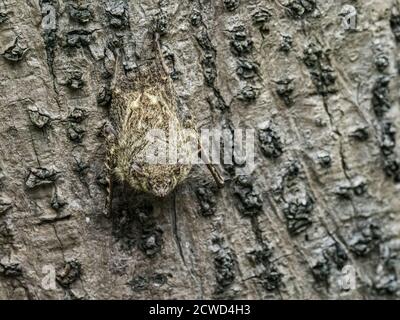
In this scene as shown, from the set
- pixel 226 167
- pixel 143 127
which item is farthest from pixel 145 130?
pixel 226 167

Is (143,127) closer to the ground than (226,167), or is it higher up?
higher up

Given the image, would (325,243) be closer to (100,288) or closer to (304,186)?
(304,186)

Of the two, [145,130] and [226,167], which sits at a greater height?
[145,130]

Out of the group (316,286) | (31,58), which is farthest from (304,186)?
(31,58)

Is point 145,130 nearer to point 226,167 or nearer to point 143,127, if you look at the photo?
point 143,127
